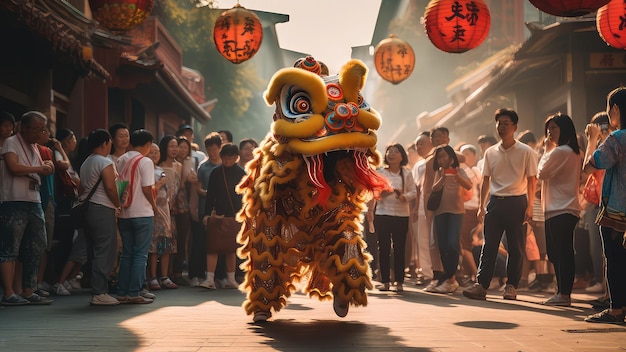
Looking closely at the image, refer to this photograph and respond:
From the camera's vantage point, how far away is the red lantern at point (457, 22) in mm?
12266

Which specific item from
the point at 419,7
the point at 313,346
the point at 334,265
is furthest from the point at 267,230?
the point at 419,7

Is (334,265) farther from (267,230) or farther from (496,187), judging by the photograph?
(496,187)

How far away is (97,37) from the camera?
673 inches

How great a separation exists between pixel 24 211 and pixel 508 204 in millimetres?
5243

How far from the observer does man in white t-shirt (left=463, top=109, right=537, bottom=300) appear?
995cm

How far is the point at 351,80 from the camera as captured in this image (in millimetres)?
7203

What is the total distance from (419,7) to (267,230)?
41.3 meters

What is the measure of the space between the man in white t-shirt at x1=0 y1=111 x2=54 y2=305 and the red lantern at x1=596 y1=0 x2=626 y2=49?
23.9ft

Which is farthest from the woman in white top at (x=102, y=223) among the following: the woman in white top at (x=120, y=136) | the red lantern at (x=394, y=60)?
the red lantern at (x=394, y=60)

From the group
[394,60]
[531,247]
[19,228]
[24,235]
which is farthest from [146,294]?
[394,60]

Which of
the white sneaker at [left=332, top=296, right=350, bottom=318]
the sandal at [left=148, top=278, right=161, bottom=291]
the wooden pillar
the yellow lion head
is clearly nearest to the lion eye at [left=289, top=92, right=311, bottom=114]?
the yellow lion head

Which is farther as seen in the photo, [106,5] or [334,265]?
[106,5]

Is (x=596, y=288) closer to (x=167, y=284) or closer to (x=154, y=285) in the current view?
(x=167, y=284)

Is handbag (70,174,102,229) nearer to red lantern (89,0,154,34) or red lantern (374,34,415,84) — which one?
red lantern (89,0,154,34)
